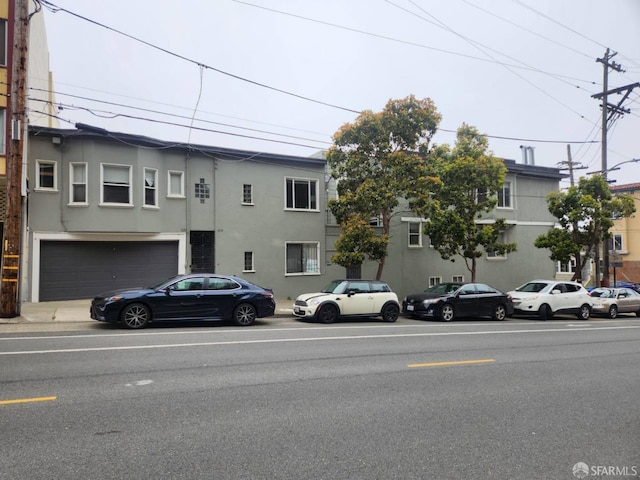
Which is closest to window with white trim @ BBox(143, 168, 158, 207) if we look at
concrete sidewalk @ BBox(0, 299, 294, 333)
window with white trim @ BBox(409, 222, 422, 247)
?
concrete sidewalk @ BBox(0, 299, 294, 333)

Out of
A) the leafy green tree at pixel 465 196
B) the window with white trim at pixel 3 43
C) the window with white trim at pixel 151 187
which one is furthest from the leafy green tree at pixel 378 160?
the window with white trim at pixel 3 43

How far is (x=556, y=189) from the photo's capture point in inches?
1169

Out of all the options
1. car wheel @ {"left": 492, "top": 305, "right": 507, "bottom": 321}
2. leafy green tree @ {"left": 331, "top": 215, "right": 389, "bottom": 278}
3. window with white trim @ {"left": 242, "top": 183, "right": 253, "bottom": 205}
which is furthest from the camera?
window with white trim @ {"left": 242, "top": 183, "right": 253, "bottom": 205}

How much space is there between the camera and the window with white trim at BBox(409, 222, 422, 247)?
2548 cm

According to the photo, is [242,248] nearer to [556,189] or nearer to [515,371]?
[515,371]

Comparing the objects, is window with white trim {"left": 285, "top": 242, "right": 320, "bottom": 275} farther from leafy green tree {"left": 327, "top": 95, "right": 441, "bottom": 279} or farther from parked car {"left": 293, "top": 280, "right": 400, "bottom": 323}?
parked car {"left": 293, "top": 280, "right": 400, "bottom": 323}

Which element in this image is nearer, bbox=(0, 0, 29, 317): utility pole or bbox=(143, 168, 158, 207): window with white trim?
bbox=(0, 0, 29, 317): utility pole

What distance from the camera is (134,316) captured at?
477 inches

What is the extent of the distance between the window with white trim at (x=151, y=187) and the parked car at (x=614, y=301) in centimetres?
1911

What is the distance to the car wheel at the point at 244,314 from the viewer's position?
13547mm

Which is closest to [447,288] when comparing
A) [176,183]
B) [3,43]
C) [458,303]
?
[458,303]

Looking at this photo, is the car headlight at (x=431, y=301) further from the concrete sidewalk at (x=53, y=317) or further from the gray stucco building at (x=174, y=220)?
the gray stucco building at (x=174, y=220)

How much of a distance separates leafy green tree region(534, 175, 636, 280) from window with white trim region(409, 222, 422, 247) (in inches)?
235

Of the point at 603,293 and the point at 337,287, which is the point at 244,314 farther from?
the point at 603,293
